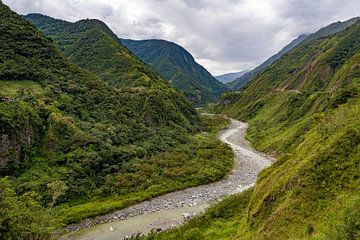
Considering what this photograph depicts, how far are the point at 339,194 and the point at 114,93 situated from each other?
2732 inches

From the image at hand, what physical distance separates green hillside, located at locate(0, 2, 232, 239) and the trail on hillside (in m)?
1.62

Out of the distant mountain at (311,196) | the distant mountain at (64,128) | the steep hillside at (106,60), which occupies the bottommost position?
the distant mountain at (311,196)

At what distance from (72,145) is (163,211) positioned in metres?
19.6

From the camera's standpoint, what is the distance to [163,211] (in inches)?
1708

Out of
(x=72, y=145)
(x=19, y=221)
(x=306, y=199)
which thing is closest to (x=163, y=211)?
(x=72, y=145)

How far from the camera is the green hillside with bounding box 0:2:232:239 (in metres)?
41.9

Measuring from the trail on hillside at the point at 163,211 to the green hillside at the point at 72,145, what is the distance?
1624mm

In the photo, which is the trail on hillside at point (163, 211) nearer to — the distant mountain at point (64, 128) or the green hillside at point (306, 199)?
the distant mountain at point (64, 128)

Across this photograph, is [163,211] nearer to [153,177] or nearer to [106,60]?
[153,177]

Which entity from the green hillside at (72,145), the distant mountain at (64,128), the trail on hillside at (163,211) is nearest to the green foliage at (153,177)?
the green hillside at (72,145)

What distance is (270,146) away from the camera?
252ft

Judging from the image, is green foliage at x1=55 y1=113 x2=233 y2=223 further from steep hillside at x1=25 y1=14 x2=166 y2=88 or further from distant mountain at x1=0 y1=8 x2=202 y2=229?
steep hillside at x1=25 y1=14 x2=166 y2=88

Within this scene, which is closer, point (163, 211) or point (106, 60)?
point (163, 211)

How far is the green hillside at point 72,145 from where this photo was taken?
137ft
